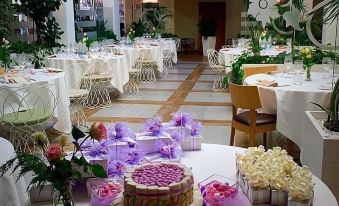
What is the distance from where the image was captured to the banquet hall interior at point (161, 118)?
4.29 feet

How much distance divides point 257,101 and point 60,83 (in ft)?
7.54

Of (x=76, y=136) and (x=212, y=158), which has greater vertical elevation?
(x=76, y=136)

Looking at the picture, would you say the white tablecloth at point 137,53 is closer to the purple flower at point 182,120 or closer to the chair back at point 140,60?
the chair back at point 140,60

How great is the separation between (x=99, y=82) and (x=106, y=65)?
320 millimetres

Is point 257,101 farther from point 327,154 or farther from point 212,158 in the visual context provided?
point 212,158

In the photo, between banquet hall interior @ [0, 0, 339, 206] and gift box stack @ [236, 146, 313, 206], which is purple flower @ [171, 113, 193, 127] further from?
gift box stack @ [236, 146, 313, 206]

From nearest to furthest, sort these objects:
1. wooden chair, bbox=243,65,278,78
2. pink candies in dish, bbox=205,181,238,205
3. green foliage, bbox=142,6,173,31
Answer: pink candies in dish, bbox=205,181,238,205, wooden chair, bbox=243,65,278,78, green foliage, bbox=142,6,173,31

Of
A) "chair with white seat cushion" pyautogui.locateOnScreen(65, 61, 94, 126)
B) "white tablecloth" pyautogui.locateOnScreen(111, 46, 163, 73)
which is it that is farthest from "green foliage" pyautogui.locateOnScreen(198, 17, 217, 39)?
"chair with white seat cushion" pyautogui.locateOnScreen(65, 61, 94, 126)

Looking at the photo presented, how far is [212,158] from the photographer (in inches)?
72.1

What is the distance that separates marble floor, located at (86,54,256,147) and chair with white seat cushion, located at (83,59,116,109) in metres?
0.22

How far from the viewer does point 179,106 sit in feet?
20.4

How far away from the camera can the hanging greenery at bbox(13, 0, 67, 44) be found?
7.29 metres

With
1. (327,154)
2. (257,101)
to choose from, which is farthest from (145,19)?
(327,154)

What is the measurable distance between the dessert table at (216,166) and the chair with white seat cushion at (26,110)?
2.33m
